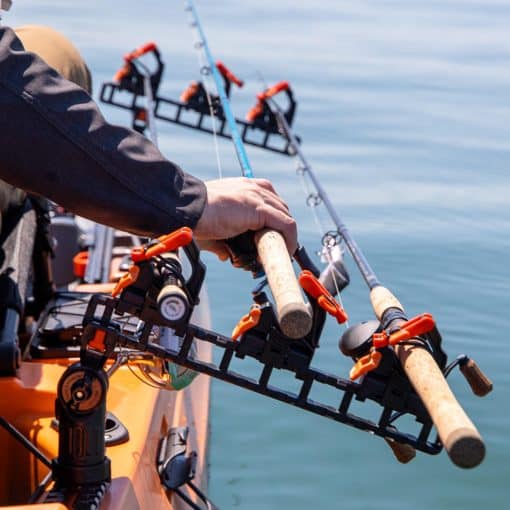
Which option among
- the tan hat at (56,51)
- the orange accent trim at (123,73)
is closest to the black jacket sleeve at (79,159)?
the tan hat at (56,51)

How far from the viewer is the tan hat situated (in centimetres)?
397

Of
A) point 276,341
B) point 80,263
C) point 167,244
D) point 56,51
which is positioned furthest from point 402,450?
point 80,263

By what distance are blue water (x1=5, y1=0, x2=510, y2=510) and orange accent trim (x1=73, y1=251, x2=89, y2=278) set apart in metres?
0.88

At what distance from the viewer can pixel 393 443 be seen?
2.51m

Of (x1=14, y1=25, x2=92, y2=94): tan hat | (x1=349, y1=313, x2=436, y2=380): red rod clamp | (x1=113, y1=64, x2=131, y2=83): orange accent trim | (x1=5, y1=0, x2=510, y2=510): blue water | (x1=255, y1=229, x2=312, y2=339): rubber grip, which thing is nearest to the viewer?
(x1=255, y1=229, x2=312, y2=339): rubber grip

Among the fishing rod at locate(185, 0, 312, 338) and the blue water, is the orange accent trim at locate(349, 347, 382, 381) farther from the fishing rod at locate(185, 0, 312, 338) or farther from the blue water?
the blue water

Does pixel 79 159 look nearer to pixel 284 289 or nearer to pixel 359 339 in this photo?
pixel 284 289

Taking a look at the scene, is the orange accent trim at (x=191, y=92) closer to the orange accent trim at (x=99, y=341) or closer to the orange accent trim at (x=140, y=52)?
the orange accent trim at (x=140, y=52)

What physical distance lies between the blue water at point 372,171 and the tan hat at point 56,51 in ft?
5.79

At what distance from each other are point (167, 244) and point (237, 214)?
186mm

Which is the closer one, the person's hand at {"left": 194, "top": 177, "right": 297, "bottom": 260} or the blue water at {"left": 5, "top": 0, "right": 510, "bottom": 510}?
the person's hand at {"left": 194, "top": 177, "right": 297, "bottom": 260}

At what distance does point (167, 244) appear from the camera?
2357 mm

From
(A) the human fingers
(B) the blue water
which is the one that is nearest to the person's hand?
(A) the human fingers

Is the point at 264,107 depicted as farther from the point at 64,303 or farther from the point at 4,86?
the point at 4,86
